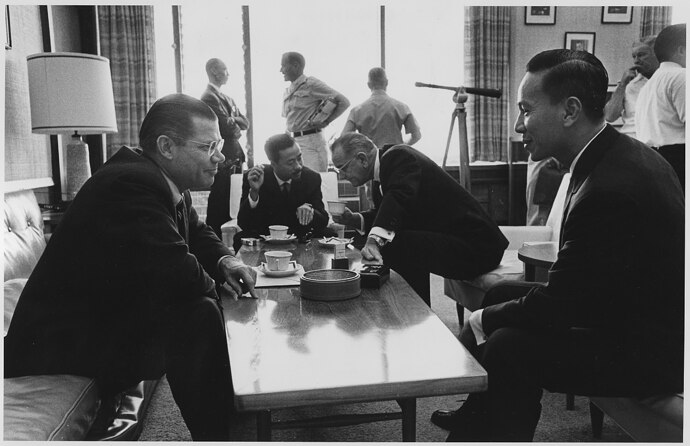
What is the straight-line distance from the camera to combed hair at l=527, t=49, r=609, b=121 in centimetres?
134

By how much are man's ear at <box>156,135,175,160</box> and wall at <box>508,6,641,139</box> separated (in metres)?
4.30

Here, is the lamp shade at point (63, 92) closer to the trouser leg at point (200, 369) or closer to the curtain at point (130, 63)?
the trouser leg at point (200, 369)

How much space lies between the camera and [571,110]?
4.44ft

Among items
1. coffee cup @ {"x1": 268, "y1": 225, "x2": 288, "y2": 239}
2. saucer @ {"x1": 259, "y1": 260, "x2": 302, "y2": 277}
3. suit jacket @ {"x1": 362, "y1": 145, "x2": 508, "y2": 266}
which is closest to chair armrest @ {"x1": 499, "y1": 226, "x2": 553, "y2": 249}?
suit jacket @ {"x1": 362, "y1": 145, "x2": 508, "y2": 266}

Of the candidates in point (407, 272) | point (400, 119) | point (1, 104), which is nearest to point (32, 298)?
point (1, 104)

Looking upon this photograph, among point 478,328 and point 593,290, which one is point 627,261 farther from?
point 478,328

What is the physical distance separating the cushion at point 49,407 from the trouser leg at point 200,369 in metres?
0.20

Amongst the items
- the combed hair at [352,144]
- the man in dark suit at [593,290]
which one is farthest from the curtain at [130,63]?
the man in dark suit at [593,290]

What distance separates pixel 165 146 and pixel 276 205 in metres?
1.60

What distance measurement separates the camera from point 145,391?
74.9 inches

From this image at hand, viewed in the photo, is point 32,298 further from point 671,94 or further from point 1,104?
point 671,94

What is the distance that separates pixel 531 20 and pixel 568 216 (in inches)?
180

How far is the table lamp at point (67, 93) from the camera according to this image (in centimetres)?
271

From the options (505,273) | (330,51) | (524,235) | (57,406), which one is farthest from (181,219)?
(330,51)
